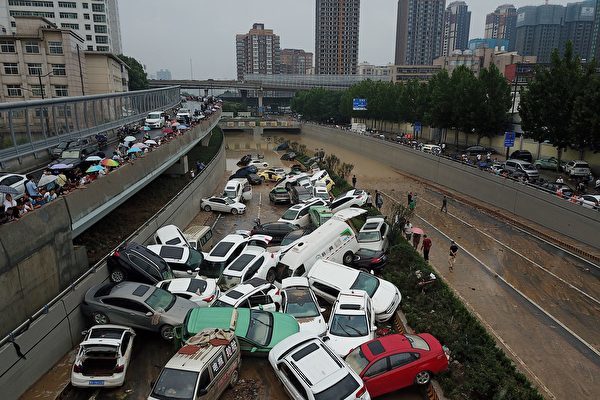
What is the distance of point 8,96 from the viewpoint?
47.0 meters

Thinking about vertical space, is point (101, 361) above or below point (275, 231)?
above

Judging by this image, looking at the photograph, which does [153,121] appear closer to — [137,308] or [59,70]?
[59,70]

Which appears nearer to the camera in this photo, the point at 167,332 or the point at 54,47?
the point at 167,332

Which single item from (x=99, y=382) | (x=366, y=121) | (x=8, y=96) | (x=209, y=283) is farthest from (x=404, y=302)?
(x=366, y=121)

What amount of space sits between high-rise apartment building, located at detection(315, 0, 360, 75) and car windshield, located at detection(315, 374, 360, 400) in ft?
567

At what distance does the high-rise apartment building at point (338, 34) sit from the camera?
16938cm

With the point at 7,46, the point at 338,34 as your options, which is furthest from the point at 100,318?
the point at 338,34

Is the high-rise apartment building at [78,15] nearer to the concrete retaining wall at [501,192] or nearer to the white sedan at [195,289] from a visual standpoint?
the concrete retaining wall at [501,192]

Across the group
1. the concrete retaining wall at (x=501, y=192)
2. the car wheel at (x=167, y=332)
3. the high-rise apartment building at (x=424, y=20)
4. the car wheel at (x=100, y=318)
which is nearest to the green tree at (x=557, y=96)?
the concrete retaining wall at (x=501, y=192)

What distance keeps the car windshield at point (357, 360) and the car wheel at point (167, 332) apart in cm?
515

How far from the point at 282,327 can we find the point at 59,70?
4902 cm

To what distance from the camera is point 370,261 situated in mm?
17359

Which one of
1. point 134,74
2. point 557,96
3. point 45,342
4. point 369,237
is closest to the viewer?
point 45,342

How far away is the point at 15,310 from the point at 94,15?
85.4 m
